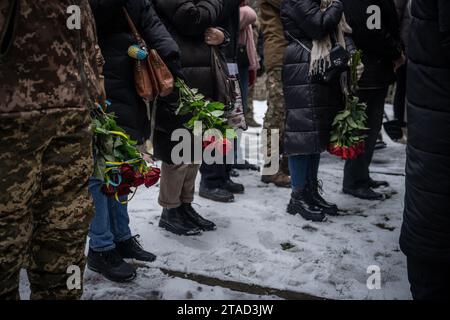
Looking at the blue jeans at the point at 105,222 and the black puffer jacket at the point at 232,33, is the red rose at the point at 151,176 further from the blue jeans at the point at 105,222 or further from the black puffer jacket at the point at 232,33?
the black puffer jacket at the point at 232,33

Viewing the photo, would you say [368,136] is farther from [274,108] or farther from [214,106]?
Answer: [214,106]

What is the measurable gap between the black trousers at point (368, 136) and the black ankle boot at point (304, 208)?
712mm

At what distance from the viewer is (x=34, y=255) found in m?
1.77

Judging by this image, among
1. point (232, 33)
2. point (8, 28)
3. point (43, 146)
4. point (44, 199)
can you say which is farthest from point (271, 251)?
point (8, 28)

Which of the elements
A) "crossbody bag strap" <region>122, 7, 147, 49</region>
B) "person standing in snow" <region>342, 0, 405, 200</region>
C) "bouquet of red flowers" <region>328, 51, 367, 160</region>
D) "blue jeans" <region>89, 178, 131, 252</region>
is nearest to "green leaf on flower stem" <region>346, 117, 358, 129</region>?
"bouquet of red flowers" <region>328, 51, 367, 160</region>

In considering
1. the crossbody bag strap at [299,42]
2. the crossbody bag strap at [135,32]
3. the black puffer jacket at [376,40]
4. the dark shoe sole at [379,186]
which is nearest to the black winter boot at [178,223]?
the crossbody bag strap at [135,32]

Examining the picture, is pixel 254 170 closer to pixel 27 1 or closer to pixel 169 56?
pixel 169 56

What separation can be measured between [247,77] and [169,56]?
2365mm

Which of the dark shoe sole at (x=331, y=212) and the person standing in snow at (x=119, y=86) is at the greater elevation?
the person standing in snow at (x=119, y=86)

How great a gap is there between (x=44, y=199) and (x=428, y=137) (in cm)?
161

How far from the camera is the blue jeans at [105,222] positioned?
2.51 metres

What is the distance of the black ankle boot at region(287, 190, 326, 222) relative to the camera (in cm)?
355

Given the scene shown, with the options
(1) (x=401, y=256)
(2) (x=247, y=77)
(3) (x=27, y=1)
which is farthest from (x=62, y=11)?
(2) (x=247, y=77)

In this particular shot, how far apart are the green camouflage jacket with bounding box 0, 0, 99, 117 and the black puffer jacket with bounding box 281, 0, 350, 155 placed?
1995 mm
